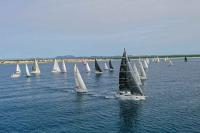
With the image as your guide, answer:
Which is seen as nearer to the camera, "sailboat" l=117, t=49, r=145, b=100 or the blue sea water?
the blue sea water

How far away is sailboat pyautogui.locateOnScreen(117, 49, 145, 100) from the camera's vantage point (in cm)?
10462

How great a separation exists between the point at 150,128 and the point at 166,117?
9.74 meters

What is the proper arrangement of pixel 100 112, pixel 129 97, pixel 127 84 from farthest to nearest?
pixel 127 84
pixel 129 97
pixel 100 112

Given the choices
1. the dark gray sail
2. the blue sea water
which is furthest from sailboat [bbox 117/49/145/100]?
the blue sea water

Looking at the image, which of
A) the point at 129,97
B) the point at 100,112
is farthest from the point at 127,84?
the point at 100,112

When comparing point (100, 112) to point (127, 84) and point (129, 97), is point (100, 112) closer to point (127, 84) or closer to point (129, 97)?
point (129, 97)

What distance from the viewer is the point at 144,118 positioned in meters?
79.6

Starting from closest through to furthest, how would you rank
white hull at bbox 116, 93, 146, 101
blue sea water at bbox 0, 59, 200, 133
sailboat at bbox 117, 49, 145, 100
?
blue sea water at bbox 0, 59, 200, 133, white hull at bbox 116, 93, 146, 101, sailboat at bbox 117, 49, 145, 100

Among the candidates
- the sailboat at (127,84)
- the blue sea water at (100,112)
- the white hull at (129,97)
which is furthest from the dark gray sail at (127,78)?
the blue sea water at (100,112)

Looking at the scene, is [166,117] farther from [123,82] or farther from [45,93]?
[45,93]

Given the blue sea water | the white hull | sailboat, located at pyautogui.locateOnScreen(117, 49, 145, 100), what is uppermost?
sailboat, located at pyautogui.locateOnScreen(117, 49, 145, 100)

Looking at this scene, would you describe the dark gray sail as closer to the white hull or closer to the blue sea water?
the white hull

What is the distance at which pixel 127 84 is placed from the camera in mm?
106000

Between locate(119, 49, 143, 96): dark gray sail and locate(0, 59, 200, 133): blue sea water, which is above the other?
locate(119, 49, 143, 96): dark gray sail
